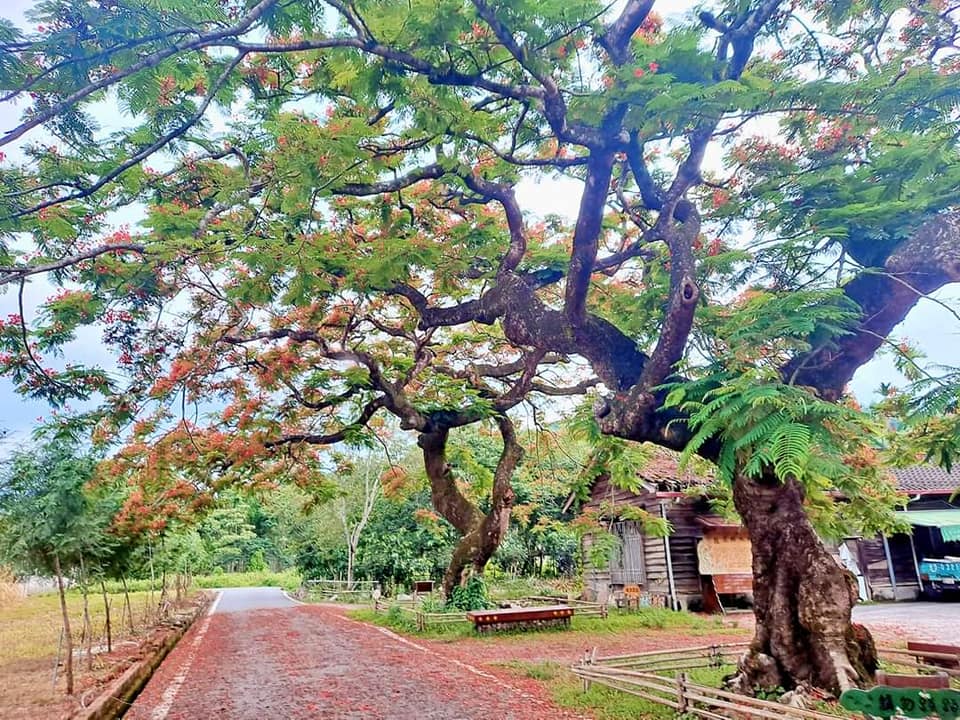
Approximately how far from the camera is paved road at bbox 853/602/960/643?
35.0ft

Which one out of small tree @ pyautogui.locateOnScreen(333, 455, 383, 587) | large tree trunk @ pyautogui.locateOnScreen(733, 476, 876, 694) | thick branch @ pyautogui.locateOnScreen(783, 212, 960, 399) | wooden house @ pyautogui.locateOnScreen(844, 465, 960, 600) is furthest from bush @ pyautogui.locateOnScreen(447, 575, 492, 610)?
small tree @ pyautogui.locateOnScreen(333, 455, 383, 587)

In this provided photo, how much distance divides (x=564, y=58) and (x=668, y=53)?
0.93m

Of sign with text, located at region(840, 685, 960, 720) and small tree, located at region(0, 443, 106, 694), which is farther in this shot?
small tree, located at region(0, 443, 106, 694)

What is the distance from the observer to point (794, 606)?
5746mm

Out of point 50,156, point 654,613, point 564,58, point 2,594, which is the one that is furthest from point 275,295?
point 2,594

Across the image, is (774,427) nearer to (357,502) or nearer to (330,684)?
(330,684)

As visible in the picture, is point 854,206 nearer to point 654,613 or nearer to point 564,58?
point 564,58

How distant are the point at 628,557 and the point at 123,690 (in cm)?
1317

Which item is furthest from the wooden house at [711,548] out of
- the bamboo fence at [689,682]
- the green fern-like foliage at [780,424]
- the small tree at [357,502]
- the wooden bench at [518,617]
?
the small tree at [357,502]

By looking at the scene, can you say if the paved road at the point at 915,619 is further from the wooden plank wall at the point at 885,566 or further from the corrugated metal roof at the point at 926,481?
the corrugated metal roof at the point at 926,481

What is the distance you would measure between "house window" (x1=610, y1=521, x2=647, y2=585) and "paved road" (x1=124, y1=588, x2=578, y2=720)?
739 centimetres

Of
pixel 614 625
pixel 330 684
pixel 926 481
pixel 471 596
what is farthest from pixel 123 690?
pixel 926 481

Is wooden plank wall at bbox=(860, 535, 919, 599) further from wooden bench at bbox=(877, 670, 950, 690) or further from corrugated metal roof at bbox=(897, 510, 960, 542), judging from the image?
wooden bench at bbox=(877, 670, 950, 690)

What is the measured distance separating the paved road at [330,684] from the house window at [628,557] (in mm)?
7395
